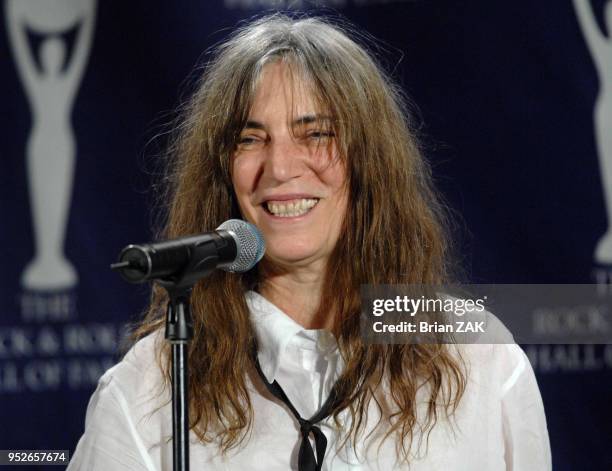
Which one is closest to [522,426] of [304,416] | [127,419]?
[304,416]

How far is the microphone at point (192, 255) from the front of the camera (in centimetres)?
104

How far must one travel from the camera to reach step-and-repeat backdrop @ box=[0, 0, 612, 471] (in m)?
2.09

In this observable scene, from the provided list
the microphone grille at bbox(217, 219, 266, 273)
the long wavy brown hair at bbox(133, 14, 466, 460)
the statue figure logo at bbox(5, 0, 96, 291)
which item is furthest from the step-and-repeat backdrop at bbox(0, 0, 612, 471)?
the microphone grille at bbox(217, 219, 266, 273)

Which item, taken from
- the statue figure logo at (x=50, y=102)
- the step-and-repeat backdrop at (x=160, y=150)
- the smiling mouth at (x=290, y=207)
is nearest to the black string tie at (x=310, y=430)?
the smiling mouth at (x=290, y=207)

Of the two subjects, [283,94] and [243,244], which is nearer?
[243,244]

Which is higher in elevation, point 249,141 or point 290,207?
point 249,141

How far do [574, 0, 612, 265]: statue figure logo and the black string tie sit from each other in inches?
29.0

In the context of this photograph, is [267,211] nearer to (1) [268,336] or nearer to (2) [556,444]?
(1) [268,336]

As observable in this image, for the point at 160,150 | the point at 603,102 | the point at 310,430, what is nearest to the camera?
the point at 310,430

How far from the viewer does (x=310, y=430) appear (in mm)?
1531

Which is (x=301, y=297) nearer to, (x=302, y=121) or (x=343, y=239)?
(x=343, y=239)

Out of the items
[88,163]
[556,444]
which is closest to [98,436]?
[88,163]

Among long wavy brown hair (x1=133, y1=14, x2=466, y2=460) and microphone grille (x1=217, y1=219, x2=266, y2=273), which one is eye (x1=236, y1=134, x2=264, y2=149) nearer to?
long wavy brown hair (x1=133, y1=14, x2=466, y2=460)

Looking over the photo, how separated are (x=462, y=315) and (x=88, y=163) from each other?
0.91 meters
